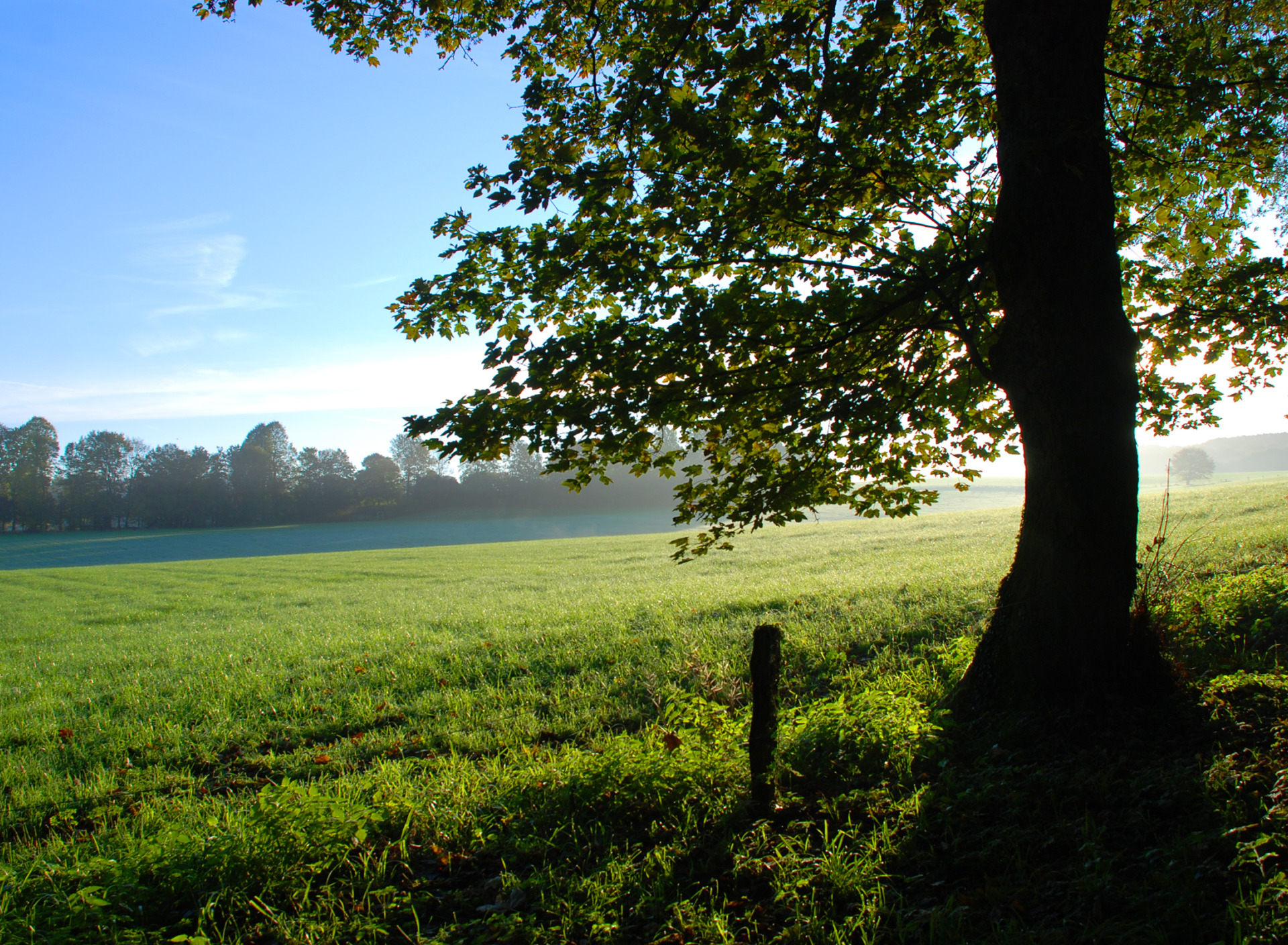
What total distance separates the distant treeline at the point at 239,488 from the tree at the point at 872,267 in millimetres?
75925

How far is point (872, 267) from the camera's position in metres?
5.37

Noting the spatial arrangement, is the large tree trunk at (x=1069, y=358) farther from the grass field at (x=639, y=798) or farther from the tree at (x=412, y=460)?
the tree at (x=412, y=460)

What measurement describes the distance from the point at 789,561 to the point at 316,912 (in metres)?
19.1

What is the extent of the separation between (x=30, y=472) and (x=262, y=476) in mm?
24568

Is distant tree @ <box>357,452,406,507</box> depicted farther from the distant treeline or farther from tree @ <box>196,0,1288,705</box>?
tree @ <box>196,0,1288,705</box>

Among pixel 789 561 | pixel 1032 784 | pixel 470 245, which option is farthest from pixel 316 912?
pixel 789 561

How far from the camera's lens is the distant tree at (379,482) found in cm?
8750

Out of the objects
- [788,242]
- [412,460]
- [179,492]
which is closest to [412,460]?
[412,460]

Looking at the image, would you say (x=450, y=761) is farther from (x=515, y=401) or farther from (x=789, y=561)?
(x=789, y=561)

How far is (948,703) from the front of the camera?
5.38 metres

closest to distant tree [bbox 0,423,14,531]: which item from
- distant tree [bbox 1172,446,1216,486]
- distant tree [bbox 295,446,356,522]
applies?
distant tree [bbox 295,446,356,522]

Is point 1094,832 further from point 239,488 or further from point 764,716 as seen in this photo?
point 239,488

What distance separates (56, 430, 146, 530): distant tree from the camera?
82.2 m

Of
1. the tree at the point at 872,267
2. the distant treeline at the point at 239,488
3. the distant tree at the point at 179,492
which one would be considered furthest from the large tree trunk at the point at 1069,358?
the distant tree at the point at 179,492
